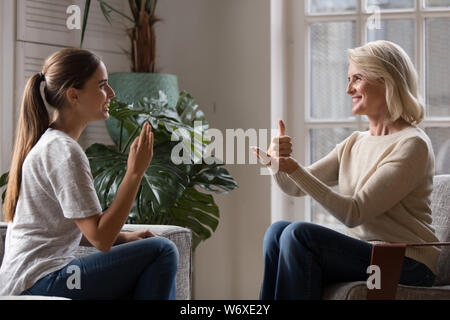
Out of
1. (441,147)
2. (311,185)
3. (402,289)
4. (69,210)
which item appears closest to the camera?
(69,210)

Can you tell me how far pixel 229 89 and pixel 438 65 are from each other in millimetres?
1033

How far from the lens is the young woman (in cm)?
150

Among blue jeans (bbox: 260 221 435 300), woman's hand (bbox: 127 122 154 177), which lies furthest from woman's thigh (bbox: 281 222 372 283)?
woman's hand (bbox: 127 122 154 177)

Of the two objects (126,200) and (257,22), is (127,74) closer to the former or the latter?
(257,22)

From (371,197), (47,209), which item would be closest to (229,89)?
(371,197)

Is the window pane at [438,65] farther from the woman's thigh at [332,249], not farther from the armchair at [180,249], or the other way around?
the armchair at [180,249]

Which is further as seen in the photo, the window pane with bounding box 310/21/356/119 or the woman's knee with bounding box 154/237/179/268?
the window pane with bounding box 310/21/356/119

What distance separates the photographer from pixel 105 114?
1.75 meters

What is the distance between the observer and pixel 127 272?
159cm

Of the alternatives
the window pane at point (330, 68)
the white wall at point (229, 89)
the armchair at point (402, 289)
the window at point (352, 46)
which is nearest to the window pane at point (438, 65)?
the window at point (352, 46)

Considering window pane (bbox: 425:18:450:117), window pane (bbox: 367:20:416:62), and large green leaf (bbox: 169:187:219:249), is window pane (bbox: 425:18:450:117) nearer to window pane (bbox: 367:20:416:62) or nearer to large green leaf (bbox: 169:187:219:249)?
window pane (bbox: 367:20:416:62)

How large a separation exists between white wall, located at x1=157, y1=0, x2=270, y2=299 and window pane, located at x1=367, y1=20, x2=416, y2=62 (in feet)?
1.77

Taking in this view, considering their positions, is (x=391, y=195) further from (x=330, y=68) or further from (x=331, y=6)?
(x=331, y=6)

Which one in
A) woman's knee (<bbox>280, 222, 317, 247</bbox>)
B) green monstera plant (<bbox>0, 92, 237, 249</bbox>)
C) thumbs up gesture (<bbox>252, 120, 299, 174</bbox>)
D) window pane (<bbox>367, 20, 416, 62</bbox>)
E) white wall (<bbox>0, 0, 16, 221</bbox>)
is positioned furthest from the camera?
window pane (<bbox>367, 20, 416, 62</bbox>)
